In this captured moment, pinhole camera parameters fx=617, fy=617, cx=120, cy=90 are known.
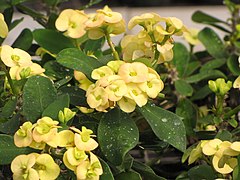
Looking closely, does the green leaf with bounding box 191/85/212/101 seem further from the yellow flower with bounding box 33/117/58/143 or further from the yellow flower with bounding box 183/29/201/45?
the yellow flower with bounding box 33/117/58/143

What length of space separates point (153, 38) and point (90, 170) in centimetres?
24

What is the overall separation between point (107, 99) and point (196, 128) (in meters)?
0.36

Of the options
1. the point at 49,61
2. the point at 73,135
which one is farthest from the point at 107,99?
the point at 49,61

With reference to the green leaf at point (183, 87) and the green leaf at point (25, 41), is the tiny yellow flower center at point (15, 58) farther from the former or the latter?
the green leaf at point (183, 87)

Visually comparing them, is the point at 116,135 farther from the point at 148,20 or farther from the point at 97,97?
the point at 148,20

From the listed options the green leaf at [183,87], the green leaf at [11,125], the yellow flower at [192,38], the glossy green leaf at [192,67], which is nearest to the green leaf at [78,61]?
the green leaf at [11,125]

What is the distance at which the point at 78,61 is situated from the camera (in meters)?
0.88

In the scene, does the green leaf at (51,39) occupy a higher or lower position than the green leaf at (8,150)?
lower

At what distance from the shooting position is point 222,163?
0.78m

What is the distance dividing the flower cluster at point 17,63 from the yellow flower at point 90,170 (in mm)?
205

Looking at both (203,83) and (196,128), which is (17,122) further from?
(203,83)

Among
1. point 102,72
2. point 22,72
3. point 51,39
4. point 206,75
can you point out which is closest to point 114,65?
point 102,72

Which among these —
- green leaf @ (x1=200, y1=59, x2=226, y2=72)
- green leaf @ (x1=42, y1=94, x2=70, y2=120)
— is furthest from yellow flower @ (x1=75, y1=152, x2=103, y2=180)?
green leaf @ (x1=200, y1=59, x2=226, y2=72)

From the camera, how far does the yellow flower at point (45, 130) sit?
0.72 m
